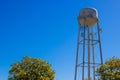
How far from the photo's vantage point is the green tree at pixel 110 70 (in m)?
39.1

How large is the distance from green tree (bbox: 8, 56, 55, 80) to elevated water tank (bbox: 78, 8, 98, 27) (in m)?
12.4

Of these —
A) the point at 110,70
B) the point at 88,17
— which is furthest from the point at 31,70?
the point at 88,17

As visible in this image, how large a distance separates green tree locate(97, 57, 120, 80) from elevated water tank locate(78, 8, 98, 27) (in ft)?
32.8

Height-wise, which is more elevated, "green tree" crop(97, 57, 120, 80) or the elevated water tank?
the elevated water tank

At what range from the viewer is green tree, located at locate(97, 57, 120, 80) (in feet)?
128

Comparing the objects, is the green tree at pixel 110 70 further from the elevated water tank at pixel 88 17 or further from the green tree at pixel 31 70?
the elevated water tank at pixel 88 17

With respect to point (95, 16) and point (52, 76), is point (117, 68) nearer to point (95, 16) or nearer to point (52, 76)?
point (52, 76)

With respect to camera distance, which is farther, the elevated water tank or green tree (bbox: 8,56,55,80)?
the elevated water tank

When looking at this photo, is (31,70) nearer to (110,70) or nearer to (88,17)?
(110,70)

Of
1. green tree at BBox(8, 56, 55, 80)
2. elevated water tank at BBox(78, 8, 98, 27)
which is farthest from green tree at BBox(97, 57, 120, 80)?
elevated water tank at BBox(78, 8, 98, 27)

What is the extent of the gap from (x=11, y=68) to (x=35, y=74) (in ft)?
11.7

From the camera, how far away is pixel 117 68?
4003cm

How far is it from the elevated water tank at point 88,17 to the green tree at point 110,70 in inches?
394

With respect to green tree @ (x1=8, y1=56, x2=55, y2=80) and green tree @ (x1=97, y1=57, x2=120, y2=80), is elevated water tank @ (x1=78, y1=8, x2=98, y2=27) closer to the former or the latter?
green tree @ (x1=97, y1=57, x2=120, y2=80)
